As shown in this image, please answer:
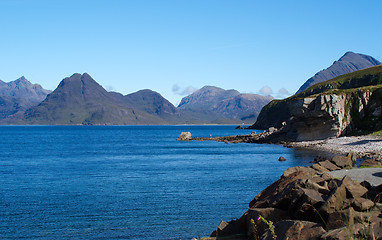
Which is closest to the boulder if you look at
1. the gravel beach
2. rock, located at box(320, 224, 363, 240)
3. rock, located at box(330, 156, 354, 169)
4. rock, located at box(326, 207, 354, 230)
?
rock, located at box(326, 207, 354, 230)

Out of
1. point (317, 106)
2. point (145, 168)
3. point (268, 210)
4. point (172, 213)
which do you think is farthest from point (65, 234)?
point (317, 106)

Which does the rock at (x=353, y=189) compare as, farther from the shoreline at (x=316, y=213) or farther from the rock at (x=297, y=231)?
the rock at (x=297, y=231)

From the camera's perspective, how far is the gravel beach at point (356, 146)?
57.1m

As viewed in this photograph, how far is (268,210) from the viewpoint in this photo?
15664 millimetres

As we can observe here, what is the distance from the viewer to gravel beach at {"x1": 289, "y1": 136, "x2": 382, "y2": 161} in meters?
57.1

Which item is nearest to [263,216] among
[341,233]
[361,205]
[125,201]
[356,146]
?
[361,205]

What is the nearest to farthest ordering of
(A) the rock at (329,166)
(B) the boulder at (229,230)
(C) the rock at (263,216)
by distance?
(C) the rock at (263,216), (B) the boulder at (229,230), (A) the rock at (329,166)

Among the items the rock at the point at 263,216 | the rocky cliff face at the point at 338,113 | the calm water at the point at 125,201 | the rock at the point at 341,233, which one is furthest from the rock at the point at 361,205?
the rocky cliff face at the point at 338,113

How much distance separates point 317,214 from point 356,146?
58.6 metres

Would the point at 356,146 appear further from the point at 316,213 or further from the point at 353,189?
the point at 316,213

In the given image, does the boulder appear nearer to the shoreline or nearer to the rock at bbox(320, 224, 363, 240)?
the shoreline

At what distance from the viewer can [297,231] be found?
1253 centimetres

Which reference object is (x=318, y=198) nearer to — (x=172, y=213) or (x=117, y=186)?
(x=172, y=213)

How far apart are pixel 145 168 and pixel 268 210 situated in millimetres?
42344
